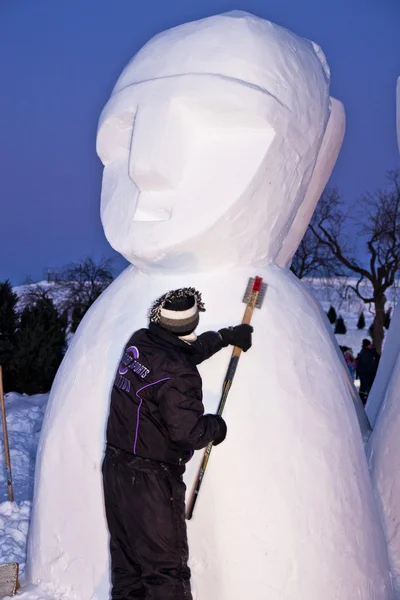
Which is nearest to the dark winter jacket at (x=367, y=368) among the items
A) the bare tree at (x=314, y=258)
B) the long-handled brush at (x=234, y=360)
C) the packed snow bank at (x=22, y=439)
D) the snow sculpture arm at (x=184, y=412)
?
the packed snow bank at (x=22, y=439)

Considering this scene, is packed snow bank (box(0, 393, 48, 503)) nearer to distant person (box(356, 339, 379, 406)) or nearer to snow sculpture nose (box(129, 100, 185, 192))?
snow sculpture nose (box(129, 100, 185, 192))

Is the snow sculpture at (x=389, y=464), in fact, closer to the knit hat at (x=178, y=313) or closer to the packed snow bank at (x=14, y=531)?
the knit hat at (x=178, y=313)

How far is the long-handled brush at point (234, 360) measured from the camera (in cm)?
292

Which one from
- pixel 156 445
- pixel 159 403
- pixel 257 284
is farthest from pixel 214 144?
pixel 156 445

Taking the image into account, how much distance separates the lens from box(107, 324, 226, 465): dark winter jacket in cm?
258

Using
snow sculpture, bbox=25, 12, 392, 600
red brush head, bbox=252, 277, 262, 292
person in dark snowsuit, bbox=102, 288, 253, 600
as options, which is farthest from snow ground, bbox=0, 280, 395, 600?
red brush head, bbox=252, 277, 262, 292

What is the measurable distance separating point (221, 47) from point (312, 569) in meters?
2.47

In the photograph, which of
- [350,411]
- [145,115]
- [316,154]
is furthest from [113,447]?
[316,154]

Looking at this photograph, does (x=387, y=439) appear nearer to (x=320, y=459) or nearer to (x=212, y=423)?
(x=320, y=459)

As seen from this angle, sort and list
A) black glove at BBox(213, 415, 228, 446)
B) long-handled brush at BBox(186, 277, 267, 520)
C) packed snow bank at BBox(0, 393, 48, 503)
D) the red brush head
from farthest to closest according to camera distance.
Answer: packed snow bank at BBox(0, 393, 48, 503), the red brush head, long-handled brush at BBox(186, 277, 267, 520), black glove at BBox(213, 415, 228, 446)

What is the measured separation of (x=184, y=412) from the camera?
257 cm

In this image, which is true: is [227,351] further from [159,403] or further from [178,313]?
[159,403]

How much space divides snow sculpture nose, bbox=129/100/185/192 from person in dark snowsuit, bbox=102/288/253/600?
750 mm

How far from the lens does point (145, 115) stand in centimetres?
332
